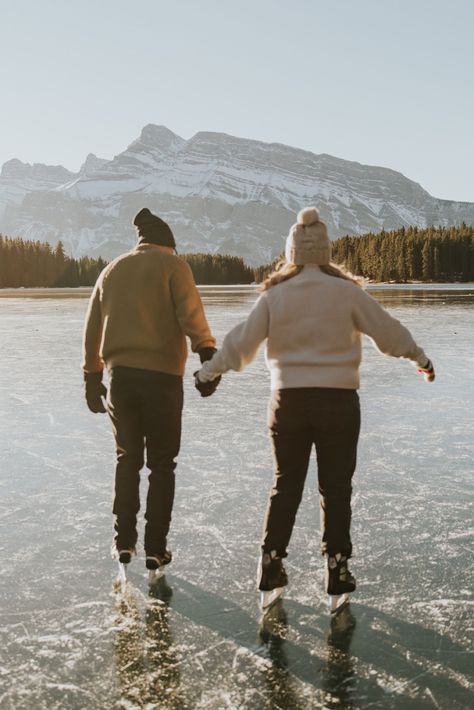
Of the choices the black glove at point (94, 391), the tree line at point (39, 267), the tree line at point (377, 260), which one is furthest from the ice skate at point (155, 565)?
the tree line at point (39, 267)

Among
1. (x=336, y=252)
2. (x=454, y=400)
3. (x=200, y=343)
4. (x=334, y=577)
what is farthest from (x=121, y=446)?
(x=336, y=252)

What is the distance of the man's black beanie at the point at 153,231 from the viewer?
4.02 meters

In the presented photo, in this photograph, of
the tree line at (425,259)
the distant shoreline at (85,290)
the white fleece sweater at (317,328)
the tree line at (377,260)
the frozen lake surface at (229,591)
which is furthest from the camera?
the tree line at (377,260)

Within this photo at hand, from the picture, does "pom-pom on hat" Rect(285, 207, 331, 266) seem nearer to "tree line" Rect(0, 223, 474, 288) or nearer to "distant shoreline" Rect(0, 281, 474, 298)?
"distant shoreline" Rect(0, 281, 474, 298)

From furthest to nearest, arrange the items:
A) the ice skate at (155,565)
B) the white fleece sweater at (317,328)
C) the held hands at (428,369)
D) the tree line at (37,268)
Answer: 1. the tree line at (37,268)
2. the ice skate at (155,565)
3. the held hands at (428,369)
4. the white fleece sweater at (317,328)

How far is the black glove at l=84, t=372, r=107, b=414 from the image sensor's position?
14.2ft

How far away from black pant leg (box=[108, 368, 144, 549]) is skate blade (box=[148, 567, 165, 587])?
0.62 ft

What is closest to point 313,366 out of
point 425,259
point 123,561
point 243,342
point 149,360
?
point 243,342

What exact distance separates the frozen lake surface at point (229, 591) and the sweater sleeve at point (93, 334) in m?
1.15

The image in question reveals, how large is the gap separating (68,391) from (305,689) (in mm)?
8087

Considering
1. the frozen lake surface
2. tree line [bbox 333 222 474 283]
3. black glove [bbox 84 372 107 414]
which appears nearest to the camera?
the frozen lake surface

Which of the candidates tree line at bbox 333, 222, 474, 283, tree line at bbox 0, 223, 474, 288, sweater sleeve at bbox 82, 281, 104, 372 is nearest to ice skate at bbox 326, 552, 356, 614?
sweater sleeve at bbox 82, 281, 104, 372

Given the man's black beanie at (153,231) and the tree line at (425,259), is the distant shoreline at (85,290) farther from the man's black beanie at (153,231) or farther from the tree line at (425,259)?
the man's black beanie at (153,231)

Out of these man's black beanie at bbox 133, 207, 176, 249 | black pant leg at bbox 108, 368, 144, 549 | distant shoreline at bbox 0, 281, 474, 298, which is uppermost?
distant shoreline at bbox 0, 281, 474, 298
